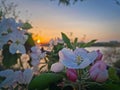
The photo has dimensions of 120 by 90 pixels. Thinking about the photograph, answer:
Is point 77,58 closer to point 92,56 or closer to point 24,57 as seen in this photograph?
point 92,56

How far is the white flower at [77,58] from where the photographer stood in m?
0.80

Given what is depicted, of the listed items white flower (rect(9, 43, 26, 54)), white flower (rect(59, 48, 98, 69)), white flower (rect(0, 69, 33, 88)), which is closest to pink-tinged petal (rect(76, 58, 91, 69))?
white flower (rect(59, 48, 98, 69))

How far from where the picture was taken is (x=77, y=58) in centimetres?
84

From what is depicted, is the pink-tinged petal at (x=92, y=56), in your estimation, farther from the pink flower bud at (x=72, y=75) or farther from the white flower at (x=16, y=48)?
the white flower at (x=16, y=48)

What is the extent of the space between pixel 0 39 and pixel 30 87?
0.34 metres

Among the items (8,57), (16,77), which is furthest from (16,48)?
(16,77)

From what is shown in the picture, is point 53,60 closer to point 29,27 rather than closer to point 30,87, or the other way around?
point 29,27

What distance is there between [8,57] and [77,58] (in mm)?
389

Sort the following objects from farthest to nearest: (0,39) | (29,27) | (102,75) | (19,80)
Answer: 1. (29,27)
2. (0,39)
3. (19,80)
4. (102,75)

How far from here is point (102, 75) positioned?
786 millimetres

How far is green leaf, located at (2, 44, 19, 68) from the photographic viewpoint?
1.16 metres

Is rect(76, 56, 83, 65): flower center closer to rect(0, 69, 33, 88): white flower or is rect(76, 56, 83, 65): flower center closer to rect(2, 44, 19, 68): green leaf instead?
rect(0, 69, 33, 88): white flower

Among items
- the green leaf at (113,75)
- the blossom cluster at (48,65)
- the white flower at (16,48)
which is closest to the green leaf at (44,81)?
the blossom cluster at (48,65)

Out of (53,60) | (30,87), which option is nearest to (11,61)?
(53,60)
